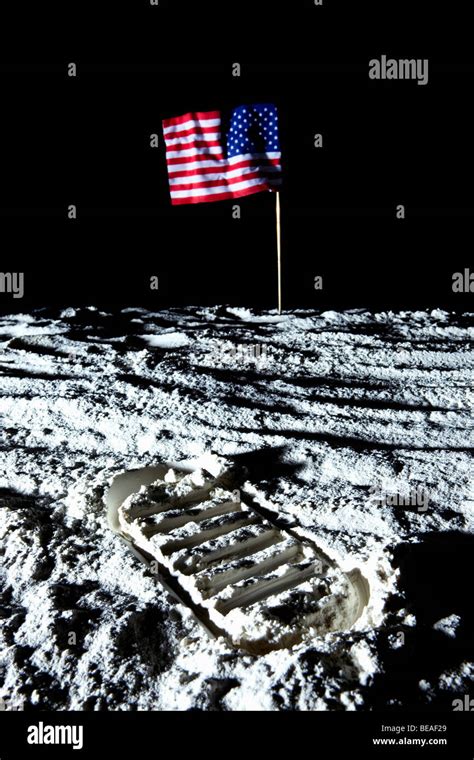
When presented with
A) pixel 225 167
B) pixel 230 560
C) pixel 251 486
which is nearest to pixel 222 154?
pixel 225 167

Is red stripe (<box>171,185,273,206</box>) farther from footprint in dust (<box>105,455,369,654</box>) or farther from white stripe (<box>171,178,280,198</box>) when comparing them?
footprint in dust (<box>105,455,369,654</box>)

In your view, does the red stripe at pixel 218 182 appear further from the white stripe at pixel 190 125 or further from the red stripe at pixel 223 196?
the white stripe at pixel 190 125

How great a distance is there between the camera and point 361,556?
201cm

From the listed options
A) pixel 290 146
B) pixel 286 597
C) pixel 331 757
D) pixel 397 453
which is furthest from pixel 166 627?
pixel 290 146

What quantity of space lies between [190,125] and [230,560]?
3344 mm

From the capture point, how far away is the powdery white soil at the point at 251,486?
5.21 feet

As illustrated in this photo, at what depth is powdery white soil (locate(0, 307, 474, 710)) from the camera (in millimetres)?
1587

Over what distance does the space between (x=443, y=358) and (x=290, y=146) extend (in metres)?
3.30

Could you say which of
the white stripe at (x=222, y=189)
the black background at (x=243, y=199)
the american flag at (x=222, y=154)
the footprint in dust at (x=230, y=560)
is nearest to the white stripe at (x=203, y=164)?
the american flag at (x=222, y=154)

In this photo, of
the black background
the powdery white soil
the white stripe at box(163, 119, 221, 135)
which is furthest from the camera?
the black background

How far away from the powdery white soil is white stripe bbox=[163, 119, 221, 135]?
1.41 m

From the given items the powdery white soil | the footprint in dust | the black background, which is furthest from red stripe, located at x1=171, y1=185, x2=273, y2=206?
the footprint in dust

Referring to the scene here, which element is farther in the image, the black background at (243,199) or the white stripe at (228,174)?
the black background at (243,199)

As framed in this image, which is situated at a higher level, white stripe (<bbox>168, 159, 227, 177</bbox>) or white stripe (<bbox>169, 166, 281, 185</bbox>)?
white stripe (<bbox>168, 159, 227, 177</bbox>)
